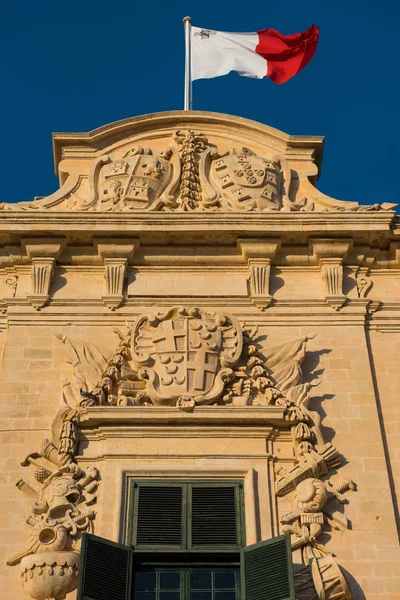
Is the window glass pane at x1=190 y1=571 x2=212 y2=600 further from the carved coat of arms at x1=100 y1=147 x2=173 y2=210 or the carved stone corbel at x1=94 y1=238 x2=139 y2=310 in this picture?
the carved coat of arms at x1=100 y1=147 x2=173 y2=210

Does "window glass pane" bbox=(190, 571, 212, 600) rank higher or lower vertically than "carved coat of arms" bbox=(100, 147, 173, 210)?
lower

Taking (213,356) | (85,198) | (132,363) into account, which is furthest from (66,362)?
(85,198)

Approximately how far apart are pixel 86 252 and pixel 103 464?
13.0 feet

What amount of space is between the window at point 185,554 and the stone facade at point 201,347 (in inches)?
9.6

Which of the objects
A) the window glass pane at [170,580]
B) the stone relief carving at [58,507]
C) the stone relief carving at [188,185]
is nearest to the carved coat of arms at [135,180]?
the stone relief carving at [188,185]

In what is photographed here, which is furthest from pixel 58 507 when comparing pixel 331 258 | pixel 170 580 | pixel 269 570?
pixel 331 258

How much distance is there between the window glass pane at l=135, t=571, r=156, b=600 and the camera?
1479cm

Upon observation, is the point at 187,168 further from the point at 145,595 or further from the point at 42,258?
the point at 145,595

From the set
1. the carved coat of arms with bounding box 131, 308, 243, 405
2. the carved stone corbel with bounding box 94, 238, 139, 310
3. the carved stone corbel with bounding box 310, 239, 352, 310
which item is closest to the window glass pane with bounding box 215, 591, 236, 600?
the carved coat of arms with bounding box 131, 308, 243, 405

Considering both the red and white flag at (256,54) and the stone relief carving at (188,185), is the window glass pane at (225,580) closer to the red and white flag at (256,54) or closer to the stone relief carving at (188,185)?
the stone relief carving at (188,185)

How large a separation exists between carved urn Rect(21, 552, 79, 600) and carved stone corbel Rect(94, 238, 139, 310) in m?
4.63

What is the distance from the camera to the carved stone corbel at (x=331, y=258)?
1831 centimetres

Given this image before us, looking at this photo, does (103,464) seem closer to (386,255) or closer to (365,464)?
(365,464)

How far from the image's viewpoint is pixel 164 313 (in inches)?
689
